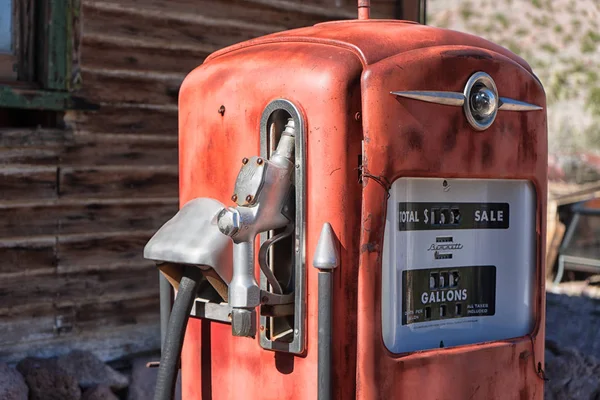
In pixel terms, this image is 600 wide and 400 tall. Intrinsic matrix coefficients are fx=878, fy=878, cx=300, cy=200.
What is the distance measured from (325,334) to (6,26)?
9.03 ft

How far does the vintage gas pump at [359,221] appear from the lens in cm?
225

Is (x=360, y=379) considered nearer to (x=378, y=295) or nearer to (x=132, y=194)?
(x=378, y=295)

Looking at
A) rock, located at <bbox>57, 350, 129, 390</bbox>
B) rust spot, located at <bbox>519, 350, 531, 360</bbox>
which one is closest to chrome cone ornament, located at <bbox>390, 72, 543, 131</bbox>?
rust spot, located at <bbox>519, 350, 531, 360</bbox>

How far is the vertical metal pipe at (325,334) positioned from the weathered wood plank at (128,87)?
2.59 metres

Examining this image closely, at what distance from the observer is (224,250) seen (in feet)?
7.50

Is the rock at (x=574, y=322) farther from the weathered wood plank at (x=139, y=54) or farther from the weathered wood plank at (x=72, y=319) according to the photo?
the weathered wood plank at (x=139, y=54)

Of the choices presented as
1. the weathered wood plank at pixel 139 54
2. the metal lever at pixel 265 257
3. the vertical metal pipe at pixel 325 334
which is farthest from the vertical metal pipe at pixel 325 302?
the weathered wood plank at pixel 139 54

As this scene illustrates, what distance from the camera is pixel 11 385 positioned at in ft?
12.0

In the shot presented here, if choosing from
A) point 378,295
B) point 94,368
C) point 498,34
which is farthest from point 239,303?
point 498,34

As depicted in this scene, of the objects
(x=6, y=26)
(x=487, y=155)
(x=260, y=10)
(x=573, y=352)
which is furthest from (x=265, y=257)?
(x=260, y=10)

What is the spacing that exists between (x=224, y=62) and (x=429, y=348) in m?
1.02

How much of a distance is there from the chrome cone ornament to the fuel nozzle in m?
0.50

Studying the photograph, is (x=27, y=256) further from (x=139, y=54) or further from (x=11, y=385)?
(x=139, y=54)

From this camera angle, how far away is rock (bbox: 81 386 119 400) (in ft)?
12.7
